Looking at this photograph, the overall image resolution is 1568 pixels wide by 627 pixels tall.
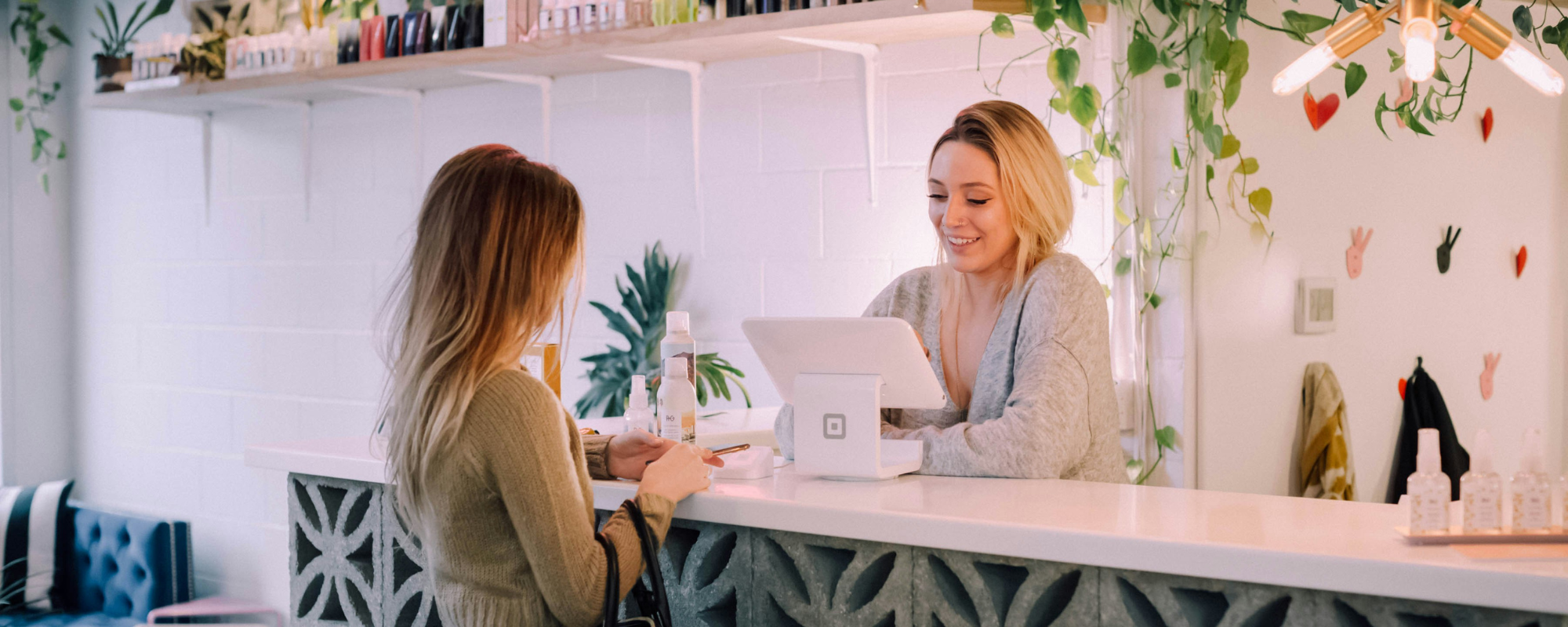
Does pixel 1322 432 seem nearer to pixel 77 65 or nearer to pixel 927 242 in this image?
pixel 927 242

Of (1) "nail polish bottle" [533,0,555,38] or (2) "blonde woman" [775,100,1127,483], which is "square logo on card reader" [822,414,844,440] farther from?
(1) "nail polish bottle" [533,0,555,38]

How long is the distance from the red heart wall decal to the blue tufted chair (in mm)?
3411

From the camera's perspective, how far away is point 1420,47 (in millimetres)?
1478

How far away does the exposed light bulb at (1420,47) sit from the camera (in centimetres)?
147

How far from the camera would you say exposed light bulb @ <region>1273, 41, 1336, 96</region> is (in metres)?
1.57

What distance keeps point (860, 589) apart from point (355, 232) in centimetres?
267

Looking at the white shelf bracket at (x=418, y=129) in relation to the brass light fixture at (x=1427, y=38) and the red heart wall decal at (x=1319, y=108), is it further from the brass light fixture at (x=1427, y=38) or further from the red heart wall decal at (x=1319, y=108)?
the brass light fixture at (x=1427, y=38)

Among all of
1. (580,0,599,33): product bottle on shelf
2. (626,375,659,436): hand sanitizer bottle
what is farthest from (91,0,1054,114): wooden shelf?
(626,375,659,436): hand sanitizer bottle

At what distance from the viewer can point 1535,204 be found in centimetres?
285

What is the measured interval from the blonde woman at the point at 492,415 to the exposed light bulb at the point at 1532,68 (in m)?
1.18

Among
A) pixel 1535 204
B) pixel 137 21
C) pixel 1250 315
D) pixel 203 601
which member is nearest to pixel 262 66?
pixel 137 21

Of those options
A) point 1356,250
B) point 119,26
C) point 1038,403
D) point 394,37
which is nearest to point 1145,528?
point 1038,403

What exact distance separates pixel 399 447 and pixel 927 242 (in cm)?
165

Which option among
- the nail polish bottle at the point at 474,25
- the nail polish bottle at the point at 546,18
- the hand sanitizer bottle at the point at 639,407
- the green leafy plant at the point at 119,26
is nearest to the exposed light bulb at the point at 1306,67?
the hand sanitizer bottle at the point at 639,407
